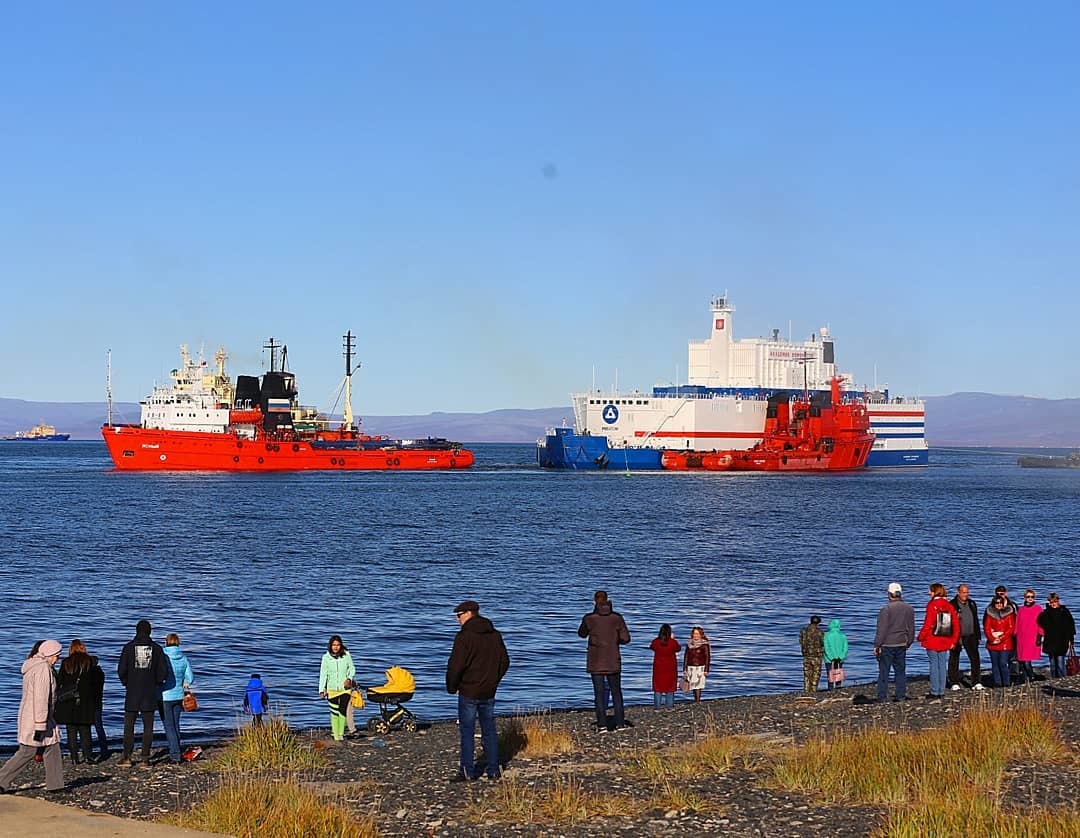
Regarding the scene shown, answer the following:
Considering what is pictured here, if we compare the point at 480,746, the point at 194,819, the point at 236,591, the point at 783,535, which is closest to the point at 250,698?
the point at 480,746

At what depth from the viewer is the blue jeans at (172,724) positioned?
1301cm

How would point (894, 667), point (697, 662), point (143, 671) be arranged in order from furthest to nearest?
point (697, 662) → point (894, 667) → point (143, 671)

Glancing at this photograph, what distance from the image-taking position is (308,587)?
3538 centimetres

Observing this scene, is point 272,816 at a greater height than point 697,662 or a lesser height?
greater

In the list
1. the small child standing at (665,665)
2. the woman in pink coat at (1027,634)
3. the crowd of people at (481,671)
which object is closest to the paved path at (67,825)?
the crowd of people at (481,671)

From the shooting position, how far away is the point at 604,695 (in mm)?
14305

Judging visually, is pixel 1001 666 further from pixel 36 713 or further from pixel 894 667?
pixel 36 713

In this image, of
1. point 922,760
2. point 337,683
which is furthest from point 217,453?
point 922,760

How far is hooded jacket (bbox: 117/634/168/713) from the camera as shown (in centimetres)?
1264

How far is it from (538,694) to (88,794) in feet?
31.5

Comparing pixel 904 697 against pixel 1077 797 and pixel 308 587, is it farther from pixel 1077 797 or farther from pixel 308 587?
pixel 308 587

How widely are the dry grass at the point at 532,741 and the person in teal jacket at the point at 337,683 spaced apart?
1.70 m

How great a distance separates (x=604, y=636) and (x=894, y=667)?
408 centimetres

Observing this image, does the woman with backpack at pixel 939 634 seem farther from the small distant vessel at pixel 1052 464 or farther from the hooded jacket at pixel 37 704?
the small distant vessel at pixel 1052 464
